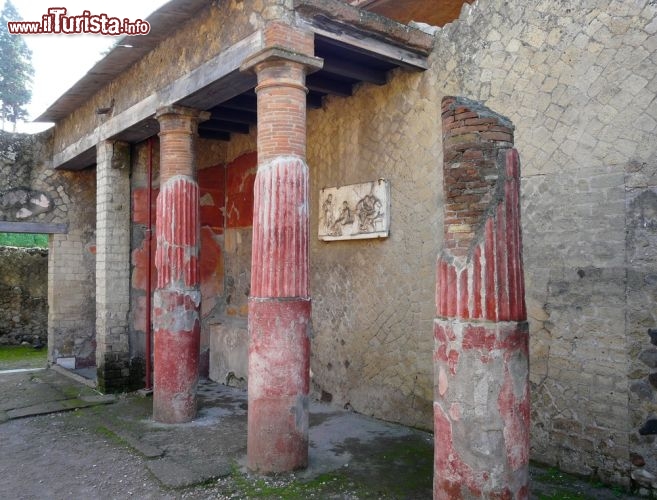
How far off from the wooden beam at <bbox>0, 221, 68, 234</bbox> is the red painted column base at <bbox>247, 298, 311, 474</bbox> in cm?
606

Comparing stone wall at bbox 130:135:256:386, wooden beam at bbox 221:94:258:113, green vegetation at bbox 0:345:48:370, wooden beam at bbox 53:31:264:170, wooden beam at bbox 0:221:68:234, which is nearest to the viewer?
wooden beam at bbox 53:31:264:170

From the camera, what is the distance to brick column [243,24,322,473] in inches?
182

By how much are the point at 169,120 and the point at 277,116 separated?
209 cm

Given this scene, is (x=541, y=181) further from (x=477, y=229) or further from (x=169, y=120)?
(x=169, y=120)

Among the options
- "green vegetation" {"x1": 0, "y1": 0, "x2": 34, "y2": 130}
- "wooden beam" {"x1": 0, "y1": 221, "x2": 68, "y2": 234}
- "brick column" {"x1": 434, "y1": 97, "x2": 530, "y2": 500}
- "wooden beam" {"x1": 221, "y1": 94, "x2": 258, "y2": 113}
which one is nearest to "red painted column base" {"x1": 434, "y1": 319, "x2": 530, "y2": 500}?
"brick column" {"x1": 434, "y1": 97, "x2": 530, "y2": 500}

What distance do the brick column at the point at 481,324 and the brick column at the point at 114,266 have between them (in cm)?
575

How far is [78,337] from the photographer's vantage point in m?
9.79

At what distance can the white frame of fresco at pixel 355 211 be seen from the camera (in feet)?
20.4

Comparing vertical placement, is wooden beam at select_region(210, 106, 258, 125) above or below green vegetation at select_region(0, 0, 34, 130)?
below

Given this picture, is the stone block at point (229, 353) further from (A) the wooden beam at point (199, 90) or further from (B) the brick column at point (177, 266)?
(A) the wooden beam at point (199, 90)

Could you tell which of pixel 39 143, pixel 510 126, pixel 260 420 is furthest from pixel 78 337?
pixel 510 126

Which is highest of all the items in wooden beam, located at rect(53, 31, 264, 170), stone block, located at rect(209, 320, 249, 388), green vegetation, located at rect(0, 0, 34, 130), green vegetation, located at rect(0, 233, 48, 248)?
green vegetation, located at rect(0, 0, 34, 130)

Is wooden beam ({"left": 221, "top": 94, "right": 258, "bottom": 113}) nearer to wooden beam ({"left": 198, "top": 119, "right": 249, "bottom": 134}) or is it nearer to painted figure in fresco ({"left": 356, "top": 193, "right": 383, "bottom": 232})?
wooden beam ({"left": 198, "top": 119, "right": 249, "bottom": 134})

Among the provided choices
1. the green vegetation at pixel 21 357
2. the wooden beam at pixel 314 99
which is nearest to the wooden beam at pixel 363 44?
the wooden beam at pixel 314 99
